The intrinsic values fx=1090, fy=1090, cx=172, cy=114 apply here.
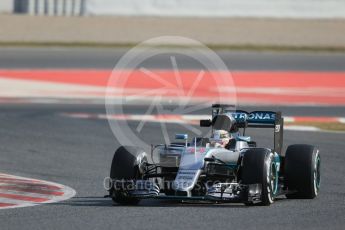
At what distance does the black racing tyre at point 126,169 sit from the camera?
11391mm

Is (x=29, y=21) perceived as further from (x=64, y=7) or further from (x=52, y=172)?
(x=52, y=172)

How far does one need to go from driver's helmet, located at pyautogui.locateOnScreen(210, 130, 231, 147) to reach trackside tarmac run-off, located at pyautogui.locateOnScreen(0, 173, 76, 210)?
5.82 ft

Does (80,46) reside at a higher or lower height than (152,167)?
higher

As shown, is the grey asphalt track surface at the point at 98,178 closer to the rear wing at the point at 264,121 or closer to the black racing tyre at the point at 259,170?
the black racing tyre at the point at 259,170

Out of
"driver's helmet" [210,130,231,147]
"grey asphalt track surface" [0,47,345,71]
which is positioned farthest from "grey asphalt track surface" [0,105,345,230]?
"grey asphalt track surface" [0,47,345,71]

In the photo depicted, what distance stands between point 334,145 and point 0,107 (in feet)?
27.5

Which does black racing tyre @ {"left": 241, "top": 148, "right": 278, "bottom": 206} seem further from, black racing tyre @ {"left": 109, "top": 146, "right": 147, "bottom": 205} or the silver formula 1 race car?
black racing tyre @ {"left": 109, "top": 146, "right": 147, "bottom": 205}

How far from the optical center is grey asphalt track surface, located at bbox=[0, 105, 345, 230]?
1010 cm

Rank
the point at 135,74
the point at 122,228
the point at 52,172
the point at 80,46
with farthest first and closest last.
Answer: the point at 80,46 < the point at 135,74 < the point at 52,172 < the point at 122,228

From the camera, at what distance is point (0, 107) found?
23125 millimetres

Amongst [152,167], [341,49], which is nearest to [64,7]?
[341,49]

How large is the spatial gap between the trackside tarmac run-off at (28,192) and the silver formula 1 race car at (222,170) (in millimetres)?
907

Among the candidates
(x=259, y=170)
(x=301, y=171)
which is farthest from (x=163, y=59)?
(x=259, y=170)

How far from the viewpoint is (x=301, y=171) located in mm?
11852
